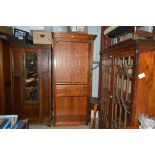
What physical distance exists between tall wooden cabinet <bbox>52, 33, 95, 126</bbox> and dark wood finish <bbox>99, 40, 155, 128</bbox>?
997 mm

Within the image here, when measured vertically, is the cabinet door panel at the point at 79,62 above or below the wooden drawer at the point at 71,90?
above

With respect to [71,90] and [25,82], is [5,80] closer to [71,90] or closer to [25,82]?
[25,82]

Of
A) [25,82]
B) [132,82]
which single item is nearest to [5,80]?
[25,82]

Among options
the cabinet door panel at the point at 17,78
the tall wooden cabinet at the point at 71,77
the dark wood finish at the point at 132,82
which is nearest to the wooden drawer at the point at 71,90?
the tall wooden cabinet at the point at 71,77

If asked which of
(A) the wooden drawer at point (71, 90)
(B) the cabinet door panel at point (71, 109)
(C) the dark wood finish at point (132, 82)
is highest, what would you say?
(C) the dark wood finish at point (132, 82)

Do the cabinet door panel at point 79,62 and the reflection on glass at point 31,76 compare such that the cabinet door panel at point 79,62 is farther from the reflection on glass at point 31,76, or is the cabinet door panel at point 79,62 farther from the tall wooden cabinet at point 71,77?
the reflection on glass at point 31,76

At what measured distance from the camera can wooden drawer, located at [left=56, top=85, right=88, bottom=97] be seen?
2.68 m

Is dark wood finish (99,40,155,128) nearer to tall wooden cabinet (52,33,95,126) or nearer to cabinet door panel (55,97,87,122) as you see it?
tall wooden cabinet (52,33,95,126)

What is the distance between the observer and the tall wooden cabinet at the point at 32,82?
8.65ft

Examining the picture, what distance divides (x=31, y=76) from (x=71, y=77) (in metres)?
0.76

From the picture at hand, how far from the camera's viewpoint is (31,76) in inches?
108
